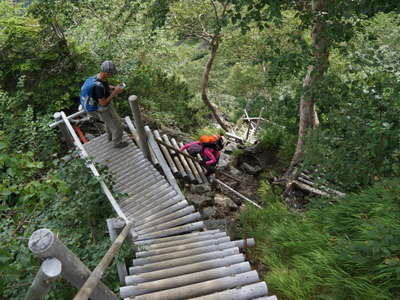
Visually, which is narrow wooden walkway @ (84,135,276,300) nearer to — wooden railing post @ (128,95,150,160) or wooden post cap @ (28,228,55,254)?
wooden railing post @ (128,95,150,160)

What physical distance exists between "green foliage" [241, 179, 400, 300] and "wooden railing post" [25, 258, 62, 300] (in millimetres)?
2295

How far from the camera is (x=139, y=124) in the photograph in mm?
6773

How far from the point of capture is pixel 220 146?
791cm

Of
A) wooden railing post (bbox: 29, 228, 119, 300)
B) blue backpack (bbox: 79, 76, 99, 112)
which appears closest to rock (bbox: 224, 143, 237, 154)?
blue backpack (bbox: 79, 76, 99, 112)

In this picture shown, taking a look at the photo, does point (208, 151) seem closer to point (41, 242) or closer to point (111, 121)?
point (111, 121)

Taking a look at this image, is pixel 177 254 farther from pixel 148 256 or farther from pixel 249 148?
pixel 249 148

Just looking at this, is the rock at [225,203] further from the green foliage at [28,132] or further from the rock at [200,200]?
the green foliage at [28,132]

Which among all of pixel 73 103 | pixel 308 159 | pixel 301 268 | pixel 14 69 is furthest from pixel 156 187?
pixel 14 69

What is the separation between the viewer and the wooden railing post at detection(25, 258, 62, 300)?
2.17m

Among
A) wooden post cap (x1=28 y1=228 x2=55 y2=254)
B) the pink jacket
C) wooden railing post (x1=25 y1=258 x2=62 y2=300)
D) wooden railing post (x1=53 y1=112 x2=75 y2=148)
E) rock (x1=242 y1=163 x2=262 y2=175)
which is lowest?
rock (x1=242 y1=163 x2=262 y2=175)

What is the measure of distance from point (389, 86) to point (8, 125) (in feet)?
26.2

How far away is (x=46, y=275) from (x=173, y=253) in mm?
2058

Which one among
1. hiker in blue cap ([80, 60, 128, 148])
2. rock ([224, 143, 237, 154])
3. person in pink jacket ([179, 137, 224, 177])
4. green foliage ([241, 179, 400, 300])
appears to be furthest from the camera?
rock ([224, 143, 237, 154])

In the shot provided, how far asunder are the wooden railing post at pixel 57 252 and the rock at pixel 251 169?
771 centimetres
